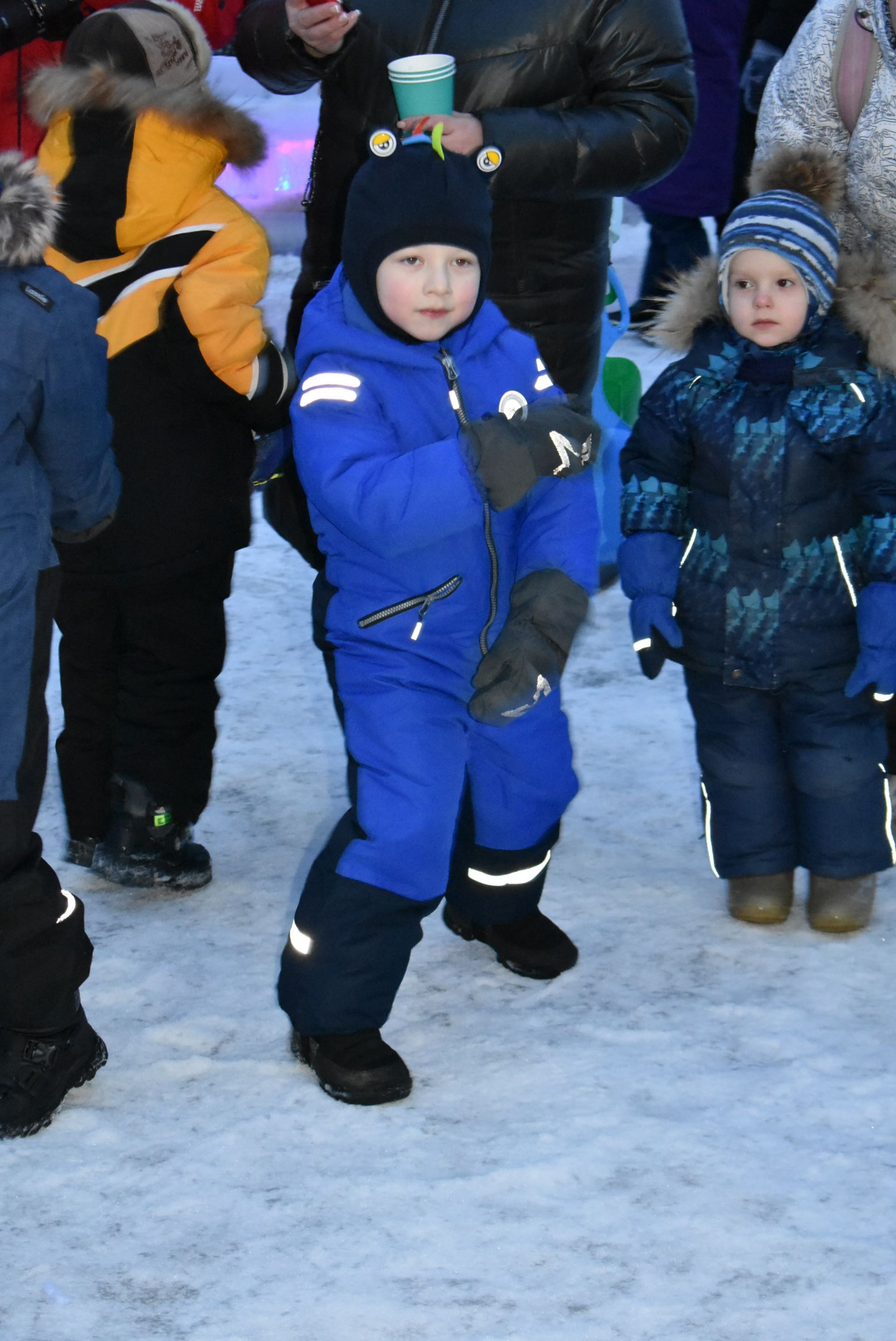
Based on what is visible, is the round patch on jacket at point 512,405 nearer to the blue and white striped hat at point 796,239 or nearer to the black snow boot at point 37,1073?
the blue and white striped hat at point 796,239

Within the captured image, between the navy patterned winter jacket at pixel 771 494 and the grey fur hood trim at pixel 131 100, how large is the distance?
3.32 ft

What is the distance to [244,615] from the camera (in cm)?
544

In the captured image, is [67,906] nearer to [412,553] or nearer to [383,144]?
[412,553]

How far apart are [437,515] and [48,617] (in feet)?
2.27

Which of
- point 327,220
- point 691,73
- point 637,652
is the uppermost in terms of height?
point 691,73

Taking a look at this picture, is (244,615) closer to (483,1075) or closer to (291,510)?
(291,510)

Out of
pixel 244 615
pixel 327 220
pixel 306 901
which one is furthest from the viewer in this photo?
pixel 244 615

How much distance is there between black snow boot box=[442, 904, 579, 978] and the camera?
3.35m

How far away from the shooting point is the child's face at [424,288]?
281 centimetres

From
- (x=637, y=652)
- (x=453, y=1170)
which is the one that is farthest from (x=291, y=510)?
(x=453, y=1170)

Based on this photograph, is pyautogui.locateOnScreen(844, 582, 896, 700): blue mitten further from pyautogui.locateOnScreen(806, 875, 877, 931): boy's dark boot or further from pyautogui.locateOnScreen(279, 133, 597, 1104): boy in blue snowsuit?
pyautogui.locateOnScreen(279, 133, 597, 1104): boy in blue snowsuit

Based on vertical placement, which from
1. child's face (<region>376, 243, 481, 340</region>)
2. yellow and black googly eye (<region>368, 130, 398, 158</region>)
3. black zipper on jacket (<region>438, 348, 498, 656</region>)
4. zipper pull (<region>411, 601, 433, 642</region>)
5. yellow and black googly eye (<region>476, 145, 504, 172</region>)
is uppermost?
yellow and black googly eye (<region>368, 130, 398, 158</region>)

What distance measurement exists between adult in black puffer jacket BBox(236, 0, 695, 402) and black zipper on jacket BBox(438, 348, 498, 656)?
0.69 m

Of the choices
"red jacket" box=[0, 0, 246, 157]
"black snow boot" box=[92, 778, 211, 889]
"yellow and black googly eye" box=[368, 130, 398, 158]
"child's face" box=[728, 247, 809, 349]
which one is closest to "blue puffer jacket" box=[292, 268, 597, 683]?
"yellow and black googly eye" box=[368, 130, 398, 158]
